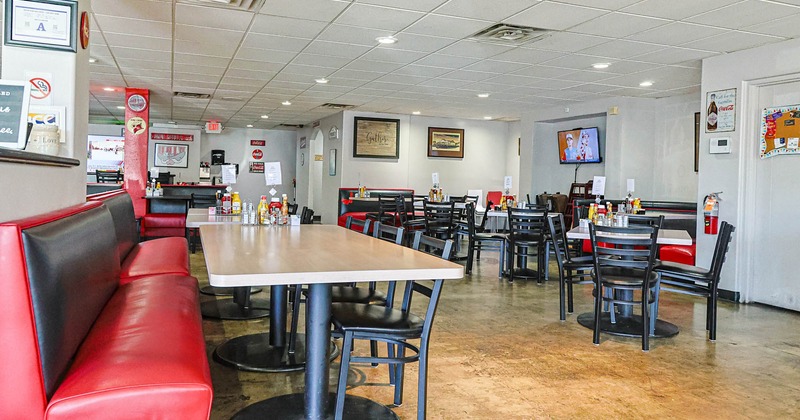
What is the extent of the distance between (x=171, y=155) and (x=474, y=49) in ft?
45.3

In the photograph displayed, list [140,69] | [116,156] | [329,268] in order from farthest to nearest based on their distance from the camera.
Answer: [116,156], [140,69], [329,268]

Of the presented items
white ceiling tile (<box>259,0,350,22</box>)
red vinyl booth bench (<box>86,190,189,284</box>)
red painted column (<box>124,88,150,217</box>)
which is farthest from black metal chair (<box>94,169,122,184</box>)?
white ceiling tile (<box>259,0,350,22</box>)

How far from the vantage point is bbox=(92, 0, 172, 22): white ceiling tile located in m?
5.09

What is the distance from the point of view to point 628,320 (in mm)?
4820

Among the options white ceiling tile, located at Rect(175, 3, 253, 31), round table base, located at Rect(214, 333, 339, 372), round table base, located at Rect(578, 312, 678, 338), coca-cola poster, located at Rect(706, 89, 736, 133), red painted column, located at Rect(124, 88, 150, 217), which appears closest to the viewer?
round table base, located at Rect(214, 333, 339, 372)

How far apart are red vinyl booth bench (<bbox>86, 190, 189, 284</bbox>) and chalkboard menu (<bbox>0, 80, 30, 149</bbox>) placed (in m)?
0.75

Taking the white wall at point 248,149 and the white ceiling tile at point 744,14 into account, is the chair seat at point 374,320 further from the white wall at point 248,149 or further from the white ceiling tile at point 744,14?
the white wall at point 248,149

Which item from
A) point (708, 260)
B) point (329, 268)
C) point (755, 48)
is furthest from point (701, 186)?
point (329, 268)

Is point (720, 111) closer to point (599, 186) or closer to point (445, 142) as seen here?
point (599, 186)

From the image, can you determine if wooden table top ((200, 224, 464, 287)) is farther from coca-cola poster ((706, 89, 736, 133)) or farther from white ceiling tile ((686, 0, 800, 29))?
coca-cola poster ((706, 89, 736, 133))

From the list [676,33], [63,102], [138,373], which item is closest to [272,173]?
[63,102]

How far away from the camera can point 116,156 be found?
58.5ft

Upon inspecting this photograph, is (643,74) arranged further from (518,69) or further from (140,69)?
(140,69)

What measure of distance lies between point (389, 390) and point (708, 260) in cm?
507
